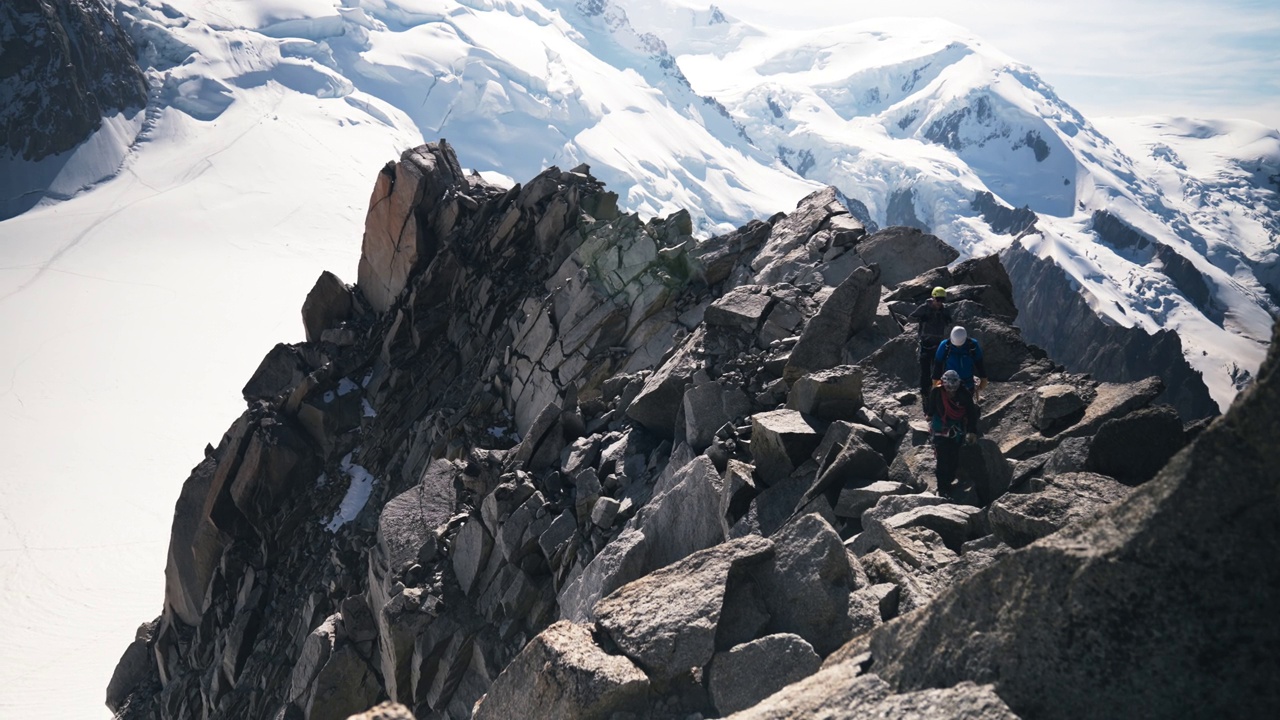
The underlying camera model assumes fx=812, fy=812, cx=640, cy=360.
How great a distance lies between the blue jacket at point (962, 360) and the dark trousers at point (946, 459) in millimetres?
1278

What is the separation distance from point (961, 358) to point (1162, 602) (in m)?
8.81

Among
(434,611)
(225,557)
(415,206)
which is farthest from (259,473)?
(434,611)

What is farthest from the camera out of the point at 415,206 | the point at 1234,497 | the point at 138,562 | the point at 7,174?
the point at 7,174

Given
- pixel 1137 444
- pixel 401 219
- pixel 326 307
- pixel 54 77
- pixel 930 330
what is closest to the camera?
pixel 1137 444

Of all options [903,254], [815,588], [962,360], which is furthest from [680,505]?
[903,254]

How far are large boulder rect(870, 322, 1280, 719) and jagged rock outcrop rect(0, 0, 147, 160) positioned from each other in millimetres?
166588

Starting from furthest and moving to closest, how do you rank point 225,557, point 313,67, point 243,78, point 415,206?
1. point 313,67
2. point 243,78
3. point 415,206
4. point 225,557

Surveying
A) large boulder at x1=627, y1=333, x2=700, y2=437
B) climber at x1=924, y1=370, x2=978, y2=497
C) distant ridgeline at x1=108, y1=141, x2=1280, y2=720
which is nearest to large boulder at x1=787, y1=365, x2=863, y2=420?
distant ridgeline at x1=108, y1=141, x2=1280, y2=720

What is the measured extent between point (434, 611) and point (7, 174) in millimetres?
150412

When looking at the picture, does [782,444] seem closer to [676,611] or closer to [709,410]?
[709,410]

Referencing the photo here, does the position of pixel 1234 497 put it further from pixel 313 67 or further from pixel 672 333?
pixel 313 67

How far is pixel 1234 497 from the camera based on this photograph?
5.25 metres

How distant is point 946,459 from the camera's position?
1292 centimetres

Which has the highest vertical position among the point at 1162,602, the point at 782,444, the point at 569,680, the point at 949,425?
the point at 1162,602
